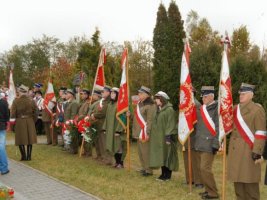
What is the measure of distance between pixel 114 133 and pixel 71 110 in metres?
3.01

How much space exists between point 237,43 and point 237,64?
1612 cm

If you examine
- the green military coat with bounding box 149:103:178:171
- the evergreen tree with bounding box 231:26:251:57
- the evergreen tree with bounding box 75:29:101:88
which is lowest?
the green military coat with bounding box 149:103:178:171

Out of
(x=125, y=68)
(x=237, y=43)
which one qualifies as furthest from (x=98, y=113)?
(x=237, y=43)

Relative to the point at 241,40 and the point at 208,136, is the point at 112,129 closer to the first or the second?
the point at 208,136

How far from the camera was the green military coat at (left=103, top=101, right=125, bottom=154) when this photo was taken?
11156 mm

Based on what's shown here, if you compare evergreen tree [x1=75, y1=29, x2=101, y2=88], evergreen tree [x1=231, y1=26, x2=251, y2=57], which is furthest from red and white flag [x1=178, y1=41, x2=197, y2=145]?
evergreen tree [x1=231, y1=26, x2=251, y2=57]

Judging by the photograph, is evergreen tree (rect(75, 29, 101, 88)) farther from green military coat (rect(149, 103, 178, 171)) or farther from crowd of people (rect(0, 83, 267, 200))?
green military coat (rect(149, 103, 178, 171))

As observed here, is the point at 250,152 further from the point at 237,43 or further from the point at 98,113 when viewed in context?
the point at 237,43

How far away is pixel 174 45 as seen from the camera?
21328 millimetres

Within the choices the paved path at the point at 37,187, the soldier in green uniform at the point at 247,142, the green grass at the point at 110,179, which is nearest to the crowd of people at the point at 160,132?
the soldier in green uniform at the point at 247,142

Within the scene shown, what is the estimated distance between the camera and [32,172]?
10.3 meters

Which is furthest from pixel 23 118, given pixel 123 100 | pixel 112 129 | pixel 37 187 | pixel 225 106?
pixel 225 106

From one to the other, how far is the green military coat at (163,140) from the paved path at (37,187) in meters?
2.06

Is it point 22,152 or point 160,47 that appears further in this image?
point 160,47
